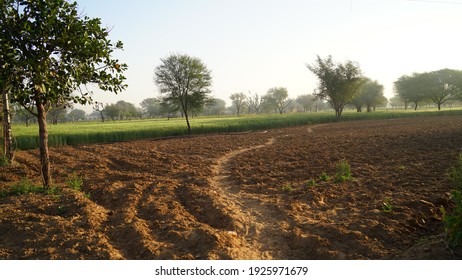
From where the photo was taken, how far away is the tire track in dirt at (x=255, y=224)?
16.4 feet

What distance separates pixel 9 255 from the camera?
4.63 meters

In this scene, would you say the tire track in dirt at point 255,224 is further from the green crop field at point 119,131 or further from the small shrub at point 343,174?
the green crop field at point 119,131

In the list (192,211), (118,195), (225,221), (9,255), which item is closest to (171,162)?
(118,195)

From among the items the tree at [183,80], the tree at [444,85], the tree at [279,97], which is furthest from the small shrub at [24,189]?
the tree at [279,97]

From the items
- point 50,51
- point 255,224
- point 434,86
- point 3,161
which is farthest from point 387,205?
point 434,86

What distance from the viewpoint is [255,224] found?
6094 millimetres

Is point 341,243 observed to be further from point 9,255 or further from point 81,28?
point 81,28

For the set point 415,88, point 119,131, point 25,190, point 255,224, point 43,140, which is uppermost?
point 415,88

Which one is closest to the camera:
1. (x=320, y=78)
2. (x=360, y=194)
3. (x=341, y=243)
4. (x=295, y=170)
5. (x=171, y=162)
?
(x=341, y=243)

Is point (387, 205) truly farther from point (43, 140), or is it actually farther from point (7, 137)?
point (7, 137)

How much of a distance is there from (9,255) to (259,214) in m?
4.81

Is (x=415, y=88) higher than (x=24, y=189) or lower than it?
higher

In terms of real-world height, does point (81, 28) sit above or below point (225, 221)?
above

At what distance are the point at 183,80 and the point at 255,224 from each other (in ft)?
92.0
